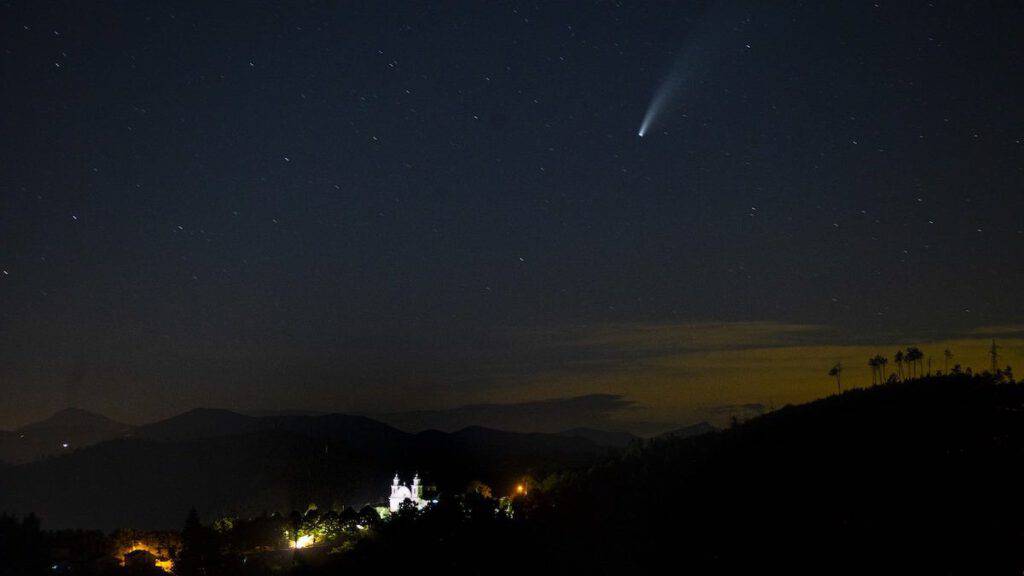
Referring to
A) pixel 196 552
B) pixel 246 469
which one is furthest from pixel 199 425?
pixel 196 552

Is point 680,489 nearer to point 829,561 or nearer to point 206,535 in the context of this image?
point 829,561

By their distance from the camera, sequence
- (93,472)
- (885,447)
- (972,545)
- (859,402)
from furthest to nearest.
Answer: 1. (93,472)
2. (859,402)
3. (885,447)
4. (972,545)

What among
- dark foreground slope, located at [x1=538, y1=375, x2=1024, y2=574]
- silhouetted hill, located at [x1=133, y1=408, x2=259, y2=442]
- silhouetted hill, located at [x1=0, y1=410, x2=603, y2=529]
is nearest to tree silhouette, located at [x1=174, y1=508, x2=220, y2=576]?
dark foreground slope, located at [x1=538, y1=375, x2=1024, y2=574]

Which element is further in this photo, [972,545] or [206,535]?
[206,535]

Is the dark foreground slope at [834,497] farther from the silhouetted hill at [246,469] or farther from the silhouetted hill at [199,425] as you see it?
the silhouetted hill at [199,425]

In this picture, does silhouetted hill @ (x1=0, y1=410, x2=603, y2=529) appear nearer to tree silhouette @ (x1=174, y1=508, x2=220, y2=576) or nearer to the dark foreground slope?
tree silhouette @ (x1=174, y1=508, x2=220, y2=576)

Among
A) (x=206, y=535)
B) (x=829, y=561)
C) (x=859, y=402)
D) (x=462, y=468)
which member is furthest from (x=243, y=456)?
(x=829, y=561)
